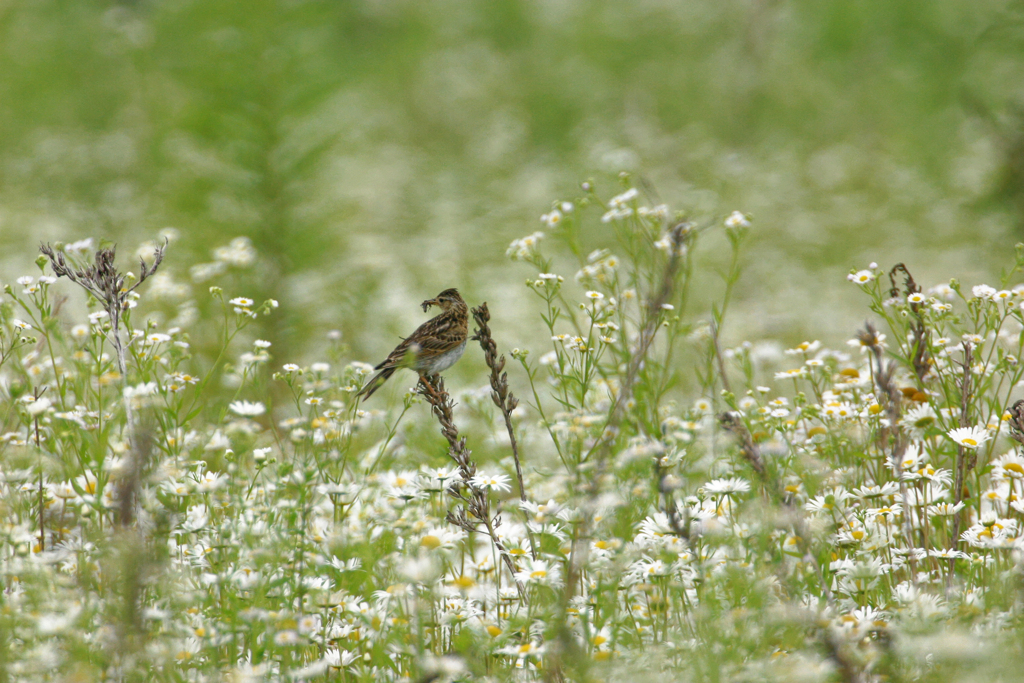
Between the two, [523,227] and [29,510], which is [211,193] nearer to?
[523,227]

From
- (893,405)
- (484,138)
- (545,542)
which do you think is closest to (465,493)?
(545,542)

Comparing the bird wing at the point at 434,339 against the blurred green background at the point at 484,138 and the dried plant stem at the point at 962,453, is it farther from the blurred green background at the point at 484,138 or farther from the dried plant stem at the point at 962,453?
the dried plant stem at the point at 962,453

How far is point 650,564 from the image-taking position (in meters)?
2.83

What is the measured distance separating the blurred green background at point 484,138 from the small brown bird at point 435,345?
1297 mm

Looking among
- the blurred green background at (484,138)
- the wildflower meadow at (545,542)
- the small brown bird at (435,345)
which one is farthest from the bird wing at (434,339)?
the blurred green background at (484,138)

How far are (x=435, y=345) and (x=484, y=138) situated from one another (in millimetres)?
11098

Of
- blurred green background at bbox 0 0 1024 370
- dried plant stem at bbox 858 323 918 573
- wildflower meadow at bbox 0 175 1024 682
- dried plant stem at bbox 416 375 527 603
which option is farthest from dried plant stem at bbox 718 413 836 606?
blurred green background at bbox 0 0 1024 370

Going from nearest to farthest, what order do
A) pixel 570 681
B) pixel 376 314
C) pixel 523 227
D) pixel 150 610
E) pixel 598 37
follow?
1. pixel 150 610
2. pixel 570 681
3. pixel 376 314
4. pixel 523 227
5. pixel 598 37

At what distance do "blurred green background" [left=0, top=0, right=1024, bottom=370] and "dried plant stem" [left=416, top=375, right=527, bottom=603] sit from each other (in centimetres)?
223

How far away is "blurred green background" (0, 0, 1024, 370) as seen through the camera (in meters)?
8.02

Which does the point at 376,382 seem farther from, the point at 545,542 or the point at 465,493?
the point at 545,542

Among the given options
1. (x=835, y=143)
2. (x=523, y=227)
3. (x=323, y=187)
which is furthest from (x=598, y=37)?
(x=323, y=187)

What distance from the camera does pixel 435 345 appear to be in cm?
420

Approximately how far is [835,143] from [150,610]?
50.4 feet
